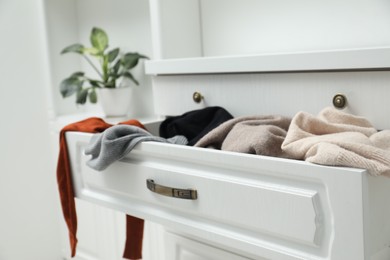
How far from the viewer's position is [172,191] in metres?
0.79

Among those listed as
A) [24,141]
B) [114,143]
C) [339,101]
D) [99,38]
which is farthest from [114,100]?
[339,101]

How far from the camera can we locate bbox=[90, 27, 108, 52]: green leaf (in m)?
1.55

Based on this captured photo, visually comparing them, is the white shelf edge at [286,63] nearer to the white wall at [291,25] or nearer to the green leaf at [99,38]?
the white wall at [291,25]

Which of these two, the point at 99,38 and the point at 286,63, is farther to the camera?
the point at 99,38

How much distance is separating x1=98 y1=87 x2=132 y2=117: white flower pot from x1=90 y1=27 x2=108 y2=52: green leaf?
0.14 meters

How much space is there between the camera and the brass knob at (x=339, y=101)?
83 cm

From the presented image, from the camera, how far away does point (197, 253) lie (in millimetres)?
1059

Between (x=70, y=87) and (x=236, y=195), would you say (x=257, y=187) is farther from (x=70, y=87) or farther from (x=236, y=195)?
(x=70, y=87)

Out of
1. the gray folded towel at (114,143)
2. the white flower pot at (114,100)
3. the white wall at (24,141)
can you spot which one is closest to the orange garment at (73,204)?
the gray folded towel at (114,143)

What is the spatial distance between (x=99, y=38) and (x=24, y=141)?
0.50 metres

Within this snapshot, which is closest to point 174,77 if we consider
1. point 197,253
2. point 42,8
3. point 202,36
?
point 202,36

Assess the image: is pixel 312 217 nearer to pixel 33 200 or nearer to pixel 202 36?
pixel 202 36

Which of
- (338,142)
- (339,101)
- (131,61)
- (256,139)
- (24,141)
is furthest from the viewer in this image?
(24,141)

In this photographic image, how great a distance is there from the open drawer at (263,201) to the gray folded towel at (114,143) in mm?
20
